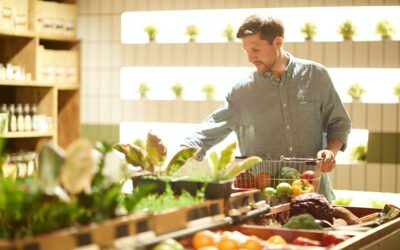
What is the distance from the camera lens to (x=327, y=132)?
14.0ft

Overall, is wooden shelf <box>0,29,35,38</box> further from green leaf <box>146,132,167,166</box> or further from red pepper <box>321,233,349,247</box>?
red pepper <box>321,233,349,247</box>

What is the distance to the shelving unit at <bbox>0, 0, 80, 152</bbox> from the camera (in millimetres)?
6996

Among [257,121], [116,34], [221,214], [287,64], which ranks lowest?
[221,214]

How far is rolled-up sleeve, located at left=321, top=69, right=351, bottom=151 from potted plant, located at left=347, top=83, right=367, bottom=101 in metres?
2.52

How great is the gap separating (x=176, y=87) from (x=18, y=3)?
174cm

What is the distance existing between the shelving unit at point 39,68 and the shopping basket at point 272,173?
11.5 feet

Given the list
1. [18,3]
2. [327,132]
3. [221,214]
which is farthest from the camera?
[18,3]

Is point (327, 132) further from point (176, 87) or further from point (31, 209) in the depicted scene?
point (176, 87)

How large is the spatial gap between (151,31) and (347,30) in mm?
2022

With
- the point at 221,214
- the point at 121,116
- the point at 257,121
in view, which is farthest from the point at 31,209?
the point at 121,116

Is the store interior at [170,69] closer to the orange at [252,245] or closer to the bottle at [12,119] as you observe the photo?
the bottle at [12,119]

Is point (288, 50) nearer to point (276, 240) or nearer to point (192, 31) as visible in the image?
point (192, 31)

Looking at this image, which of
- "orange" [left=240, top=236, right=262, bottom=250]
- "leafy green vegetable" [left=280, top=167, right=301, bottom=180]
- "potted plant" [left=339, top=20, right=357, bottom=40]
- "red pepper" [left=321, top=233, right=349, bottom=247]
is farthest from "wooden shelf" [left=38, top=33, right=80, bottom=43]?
"orange" [left=240, top=236, right=262, bottom=250]

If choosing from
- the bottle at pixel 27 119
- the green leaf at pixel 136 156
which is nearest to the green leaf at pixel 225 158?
the green leaf at pixel 136 156
